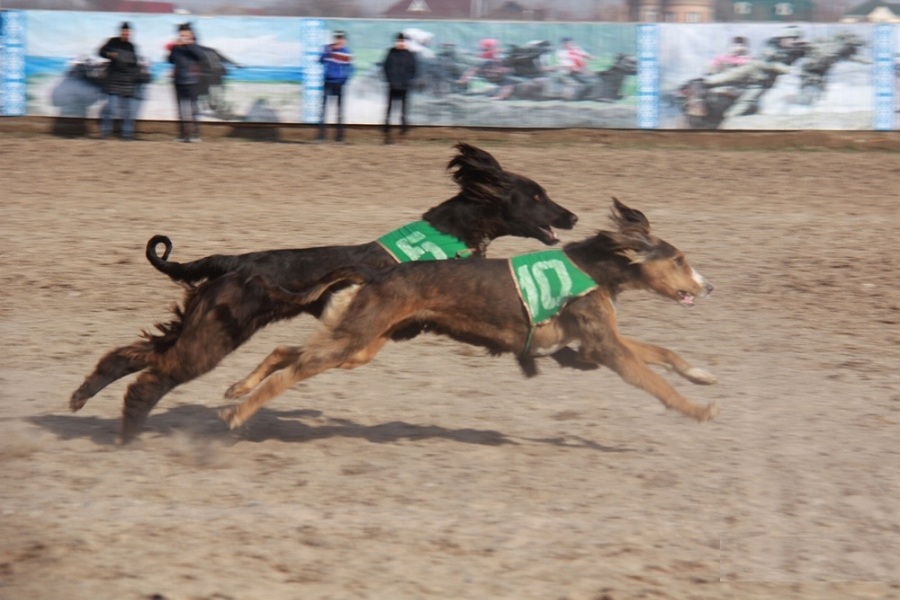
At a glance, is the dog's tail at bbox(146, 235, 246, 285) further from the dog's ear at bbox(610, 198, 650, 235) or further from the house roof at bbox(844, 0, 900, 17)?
the house roof at bbox(844, 0, 900, 17)

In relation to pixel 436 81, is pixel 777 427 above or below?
below

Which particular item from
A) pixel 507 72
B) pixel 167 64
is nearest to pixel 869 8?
pixel 507 72

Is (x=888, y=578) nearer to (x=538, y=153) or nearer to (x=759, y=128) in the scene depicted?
(x=538, y=153)

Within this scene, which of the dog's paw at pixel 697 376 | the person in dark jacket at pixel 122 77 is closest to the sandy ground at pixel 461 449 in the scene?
the dog's paw at pixel 697 376

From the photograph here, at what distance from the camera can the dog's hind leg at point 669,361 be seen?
627 centimetres

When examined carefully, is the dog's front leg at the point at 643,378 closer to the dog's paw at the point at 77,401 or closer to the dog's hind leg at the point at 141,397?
the dog's hind leg at the point at 141,397

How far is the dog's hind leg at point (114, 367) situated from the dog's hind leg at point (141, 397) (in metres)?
0.13

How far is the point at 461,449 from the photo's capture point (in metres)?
6.21

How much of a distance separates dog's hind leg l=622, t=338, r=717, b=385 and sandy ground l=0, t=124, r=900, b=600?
13.4 inches

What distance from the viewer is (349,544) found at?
4.79 meters

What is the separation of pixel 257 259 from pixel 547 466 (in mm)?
1822

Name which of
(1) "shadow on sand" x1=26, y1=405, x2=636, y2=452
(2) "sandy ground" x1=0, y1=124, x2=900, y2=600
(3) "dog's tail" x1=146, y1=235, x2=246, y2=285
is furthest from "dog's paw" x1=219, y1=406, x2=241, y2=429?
(3) "dog's tail" x1=146, y1=235, x2=246, y2=285

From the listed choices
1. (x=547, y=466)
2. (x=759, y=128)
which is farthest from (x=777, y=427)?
(x=759, y=128)

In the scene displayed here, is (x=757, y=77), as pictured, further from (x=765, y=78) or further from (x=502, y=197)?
(x=502, y=197)
